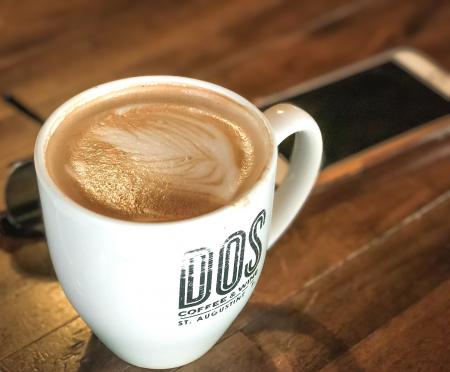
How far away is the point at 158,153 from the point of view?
1.62 feet

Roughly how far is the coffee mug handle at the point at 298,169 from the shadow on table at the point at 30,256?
0.22 metres

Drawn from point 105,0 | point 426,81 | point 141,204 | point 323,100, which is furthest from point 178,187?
point 105,0

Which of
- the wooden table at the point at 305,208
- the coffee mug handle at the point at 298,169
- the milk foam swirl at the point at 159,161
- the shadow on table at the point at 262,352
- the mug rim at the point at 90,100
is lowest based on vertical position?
the shadow on table at the point at 262,352

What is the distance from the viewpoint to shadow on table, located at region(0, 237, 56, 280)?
0.62m

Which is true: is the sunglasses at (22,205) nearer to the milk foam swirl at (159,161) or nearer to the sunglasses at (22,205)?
the sunglasses at (22,205)

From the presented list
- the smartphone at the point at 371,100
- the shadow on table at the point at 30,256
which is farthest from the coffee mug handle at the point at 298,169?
the shadow on table at the point at 30,256

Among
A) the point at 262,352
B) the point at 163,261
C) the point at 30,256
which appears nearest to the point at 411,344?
the point at 262,352

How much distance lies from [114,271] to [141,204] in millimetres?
51

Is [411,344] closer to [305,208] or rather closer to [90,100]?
[305,208]

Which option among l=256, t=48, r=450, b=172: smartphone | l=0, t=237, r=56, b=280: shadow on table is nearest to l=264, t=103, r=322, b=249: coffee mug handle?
l=256, t=48, r=450, b=172: smartphone

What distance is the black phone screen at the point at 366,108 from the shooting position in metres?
0.73

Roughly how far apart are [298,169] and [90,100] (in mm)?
194

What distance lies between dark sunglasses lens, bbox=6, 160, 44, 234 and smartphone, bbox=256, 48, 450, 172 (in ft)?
0.87

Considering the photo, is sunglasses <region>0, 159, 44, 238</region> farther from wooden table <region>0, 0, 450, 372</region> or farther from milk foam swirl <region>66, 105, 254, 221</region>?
milk foam swirl <region>66, 105, 254, 221</region>
